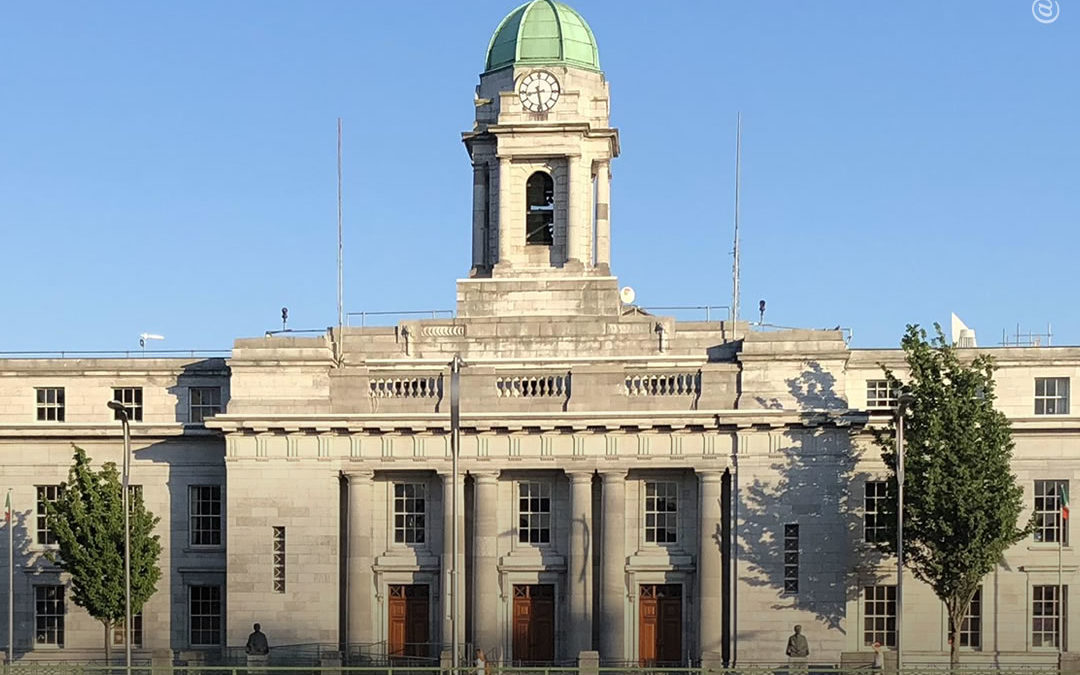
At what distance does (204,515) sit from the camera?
66.1 meters

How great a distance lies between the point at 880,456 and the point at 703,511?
6.72 meters

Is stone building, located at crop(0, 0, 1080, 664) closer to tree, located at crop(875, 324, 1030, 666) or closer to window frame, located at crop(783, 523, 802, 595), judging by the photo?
window frame, located at crop(783, 523, 802, 595)

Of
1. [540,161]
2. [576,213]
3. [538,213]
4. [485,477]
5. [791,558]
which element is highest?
[540,161]

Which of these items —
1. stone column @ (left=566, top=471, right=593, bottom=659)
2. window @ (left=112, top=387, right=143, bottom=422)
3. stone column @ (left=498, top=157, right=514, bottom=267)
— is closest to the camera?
stone column @ (left=566, top=471, right=593, bottom=659)

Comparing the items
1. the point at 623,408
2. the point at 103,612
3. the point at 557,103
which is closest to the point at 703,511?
the point at 623,408

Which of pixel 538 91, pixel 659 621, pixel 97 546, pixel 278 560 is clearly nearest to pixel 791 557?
pixel 659 621

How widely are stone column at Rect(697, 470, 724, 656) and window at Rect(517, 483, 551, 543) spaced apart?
5.68 metres

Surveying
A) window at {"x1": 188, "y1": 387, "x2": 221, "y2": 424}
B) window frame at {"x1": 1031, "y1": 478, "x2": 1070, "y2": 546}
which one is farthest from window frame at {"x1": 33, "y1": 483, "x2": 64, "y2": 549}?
window frame at {"x1": 1031, "y1": 478, "x2": 1070, "y2": 546}

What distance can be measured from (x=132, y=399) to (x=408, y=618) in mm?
13577

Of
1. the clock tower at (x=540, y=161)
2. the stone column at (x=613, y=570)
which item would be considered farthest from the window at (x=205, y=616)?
the stone column at (x=613, y=570)

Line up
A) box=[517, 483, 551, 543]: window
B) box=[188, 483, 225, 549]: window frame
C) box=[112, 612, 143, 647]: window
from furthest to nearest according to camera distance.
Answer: box=[188, 483, 225, 549]: window frame, box=[112, 612, 143, 647]: window, box=[517, 483, 551, 543]: window

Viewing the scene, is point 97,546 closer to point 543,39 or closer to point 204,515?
point 204,515

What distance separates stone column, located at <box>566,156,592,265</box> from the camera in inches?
2633

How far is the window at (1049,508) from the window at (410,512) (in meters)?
21.9
